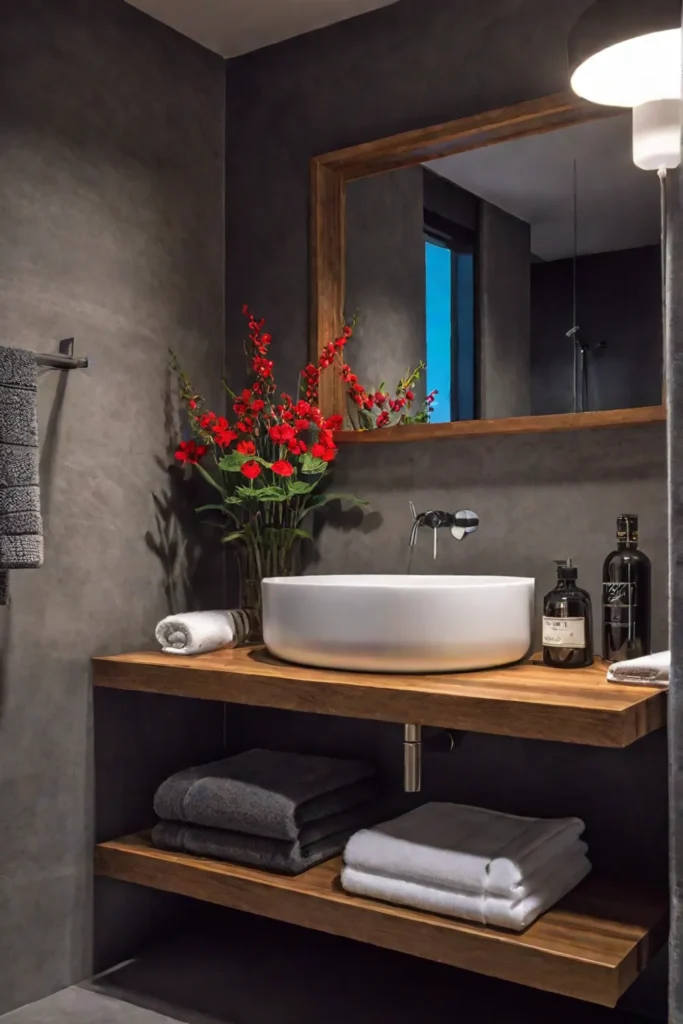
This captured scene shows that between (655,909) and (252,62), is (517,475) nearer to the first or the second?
(655,909)

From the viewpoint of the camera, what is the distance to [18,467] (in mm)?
1791

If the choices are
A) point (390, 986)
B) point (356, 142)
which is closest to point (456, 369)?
point (356, 142)

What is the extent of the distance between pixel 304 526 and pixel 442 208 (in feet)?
2.61

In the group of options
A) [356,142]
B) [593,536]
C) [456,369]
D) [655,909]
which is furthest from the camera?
[356,142]

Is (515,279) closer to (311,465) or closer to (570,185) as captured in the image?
(570,185)

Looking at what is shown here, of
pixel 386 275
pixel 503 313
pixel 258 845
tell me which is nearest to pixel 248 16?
pixel 386 275

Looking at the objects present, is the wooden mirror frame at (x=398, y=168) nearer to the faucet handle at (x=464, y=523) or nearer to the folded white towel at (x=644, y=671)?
the faucet handle at (x=464, y=523)

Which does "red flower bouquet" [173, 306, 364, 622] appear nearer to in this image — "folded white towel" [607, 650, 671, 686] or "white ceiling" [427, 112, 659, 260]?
"white ceiling" [427, 112, 659, 260]

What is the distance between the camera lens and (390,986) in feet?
6.72

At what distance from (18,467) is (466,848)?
3.46 feet

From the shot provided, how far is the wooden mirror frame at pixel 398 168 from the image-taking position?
199 cm

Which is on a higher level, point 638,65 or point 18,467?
point 638,65

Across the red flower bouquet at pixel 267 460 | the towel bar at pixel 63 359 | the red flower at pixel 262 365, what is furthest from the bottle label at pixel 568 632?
the towel bar at pixel 63 359

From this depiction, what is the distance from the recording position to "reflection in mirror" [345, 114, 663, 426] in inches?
77.0
